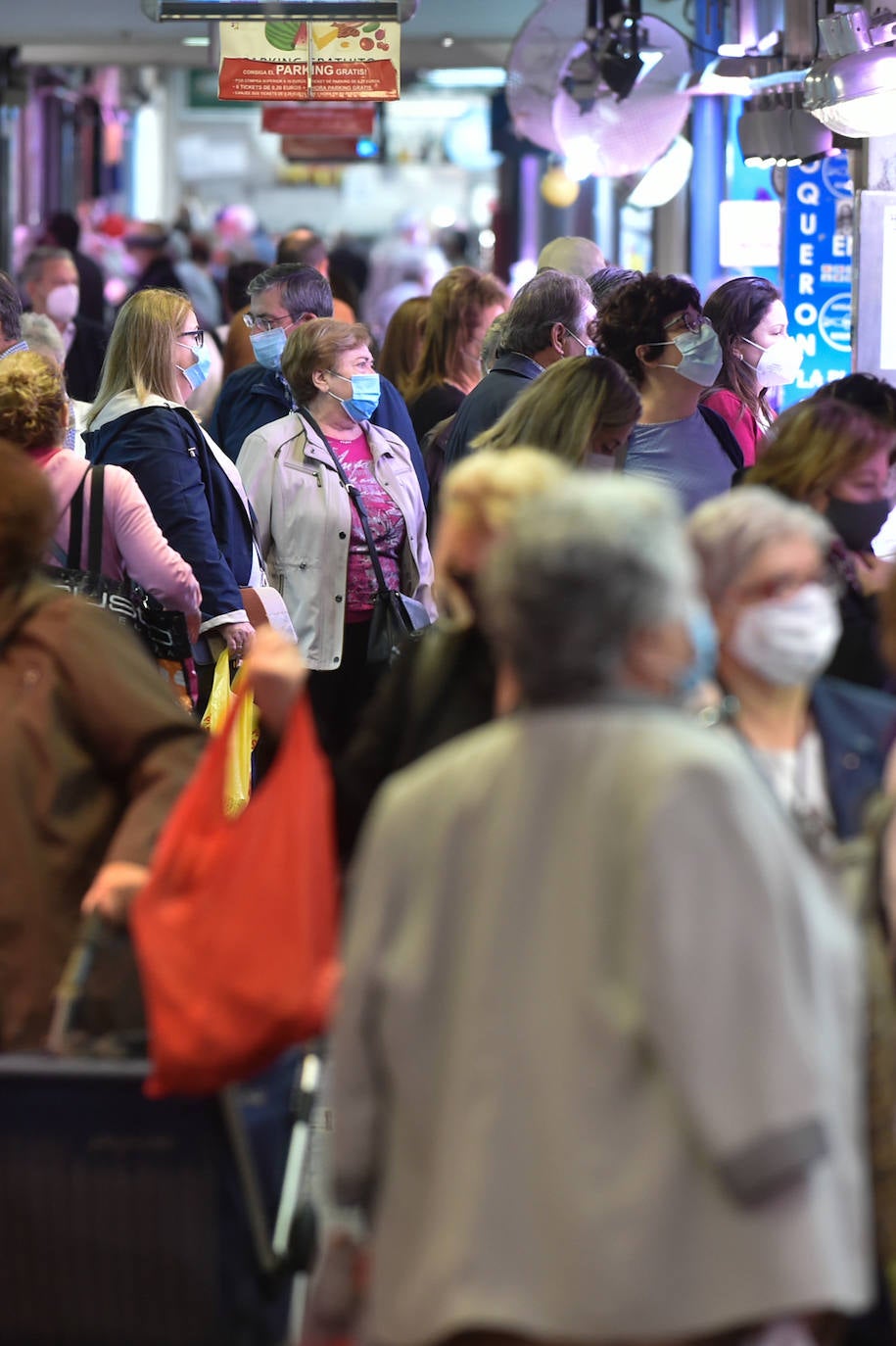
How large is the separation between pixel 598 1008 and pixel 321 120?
12515mm

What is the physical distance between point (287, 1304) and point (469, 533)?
1236mm

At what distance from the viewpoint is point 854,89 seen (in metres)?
6.68

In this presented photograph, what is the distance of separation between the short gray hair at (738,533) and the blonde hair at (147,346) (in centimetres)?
317

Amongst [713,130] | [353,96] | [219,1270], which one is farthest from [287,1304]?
[713,130]

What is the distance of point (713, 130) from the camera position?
37.6ft

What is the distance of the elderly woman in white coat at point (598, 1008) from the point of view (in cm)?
260

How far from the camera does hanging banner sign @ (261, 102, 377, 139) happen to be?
1418cm

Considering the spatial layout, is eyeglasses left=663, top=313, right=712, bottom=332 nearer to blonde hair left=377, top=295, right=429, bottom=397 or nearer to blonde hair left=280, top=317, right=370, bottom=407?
blonde hair left=280, top=317, right=370, bottom=407

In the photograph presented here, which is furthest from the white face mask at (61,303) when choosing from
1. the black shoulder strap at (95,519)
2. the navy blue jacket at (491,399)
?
the black shoulder strap at (95,519)

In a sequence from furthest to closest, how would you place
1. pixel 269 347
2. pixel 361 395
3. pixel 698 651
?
pixel 269 347 < pixel 361 395 < pixel 698 651

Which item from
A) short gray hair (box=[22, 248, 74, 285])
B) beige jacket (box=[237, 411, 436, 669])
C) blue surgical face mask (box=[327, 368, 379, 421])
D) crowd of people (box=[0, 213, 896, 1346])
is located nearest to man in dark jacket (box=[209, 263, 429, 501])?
blue surgical face mask (box=[327, 368, 379, 421])

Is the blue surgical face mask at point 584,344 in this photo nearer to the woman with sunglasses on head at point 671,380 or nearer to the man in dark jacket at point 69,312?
the woman with sunglasses on head at point 671,380

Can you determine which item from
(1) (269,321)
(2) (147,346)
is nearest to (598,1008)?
(2) (147,346)

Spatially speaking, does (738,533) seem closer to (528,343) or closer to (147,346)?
(147,346)
